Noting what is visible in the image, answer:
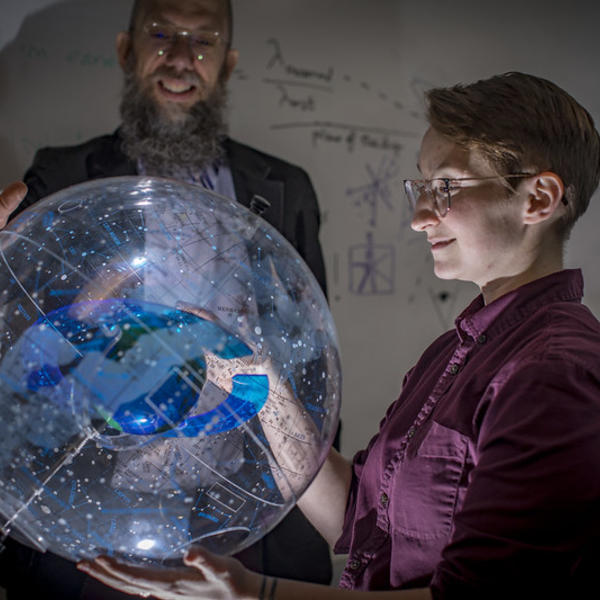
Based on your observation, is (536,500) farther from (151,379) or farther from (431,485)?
(151,379)

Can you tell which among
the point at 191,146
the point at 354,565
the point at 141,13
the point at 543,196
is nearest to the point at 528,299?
the point at 543,196

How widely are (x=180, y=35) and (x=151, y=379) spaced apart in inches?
45.1

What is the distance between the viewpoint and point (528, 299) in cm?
87

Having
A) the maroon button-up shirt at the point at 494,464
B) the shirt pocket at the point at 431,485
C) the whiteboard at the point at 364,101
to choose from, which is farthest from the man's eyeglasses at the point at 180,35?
the shirt pocket at the point at 431,485

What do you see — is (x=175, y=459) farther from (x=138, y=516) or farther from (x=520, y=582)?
(x=520, y=582)

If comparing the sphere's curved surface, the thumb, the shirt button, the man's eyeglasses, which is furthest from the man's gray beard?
the shirt button

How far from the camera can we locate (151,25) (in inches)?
61.7

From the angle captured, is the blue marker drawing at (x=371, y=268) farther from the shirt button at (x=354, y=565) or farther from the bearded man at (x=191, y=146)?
the shirt button at (x=354, y=565)

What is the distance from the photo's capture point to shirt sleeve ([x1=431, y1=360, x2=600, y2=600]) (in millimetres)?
645

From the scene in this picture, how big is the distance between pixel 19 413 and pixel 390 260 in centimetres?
160

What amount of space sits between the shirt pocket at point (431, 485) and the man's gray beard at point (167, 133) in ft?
3.64

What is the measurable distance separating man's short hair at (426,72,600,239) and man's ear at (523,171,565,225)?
2cm

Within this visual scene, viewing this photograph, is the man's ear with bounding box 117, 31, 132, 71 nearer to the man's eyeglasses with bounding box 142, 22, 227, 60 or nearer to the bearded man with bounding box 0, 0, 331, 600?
the bearded man with bounding box 0, 0, 331, 600

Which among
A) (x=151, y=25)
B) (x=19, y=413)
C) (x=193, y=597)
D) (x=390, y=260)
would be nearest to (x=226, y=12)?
(x=151, y=25)
